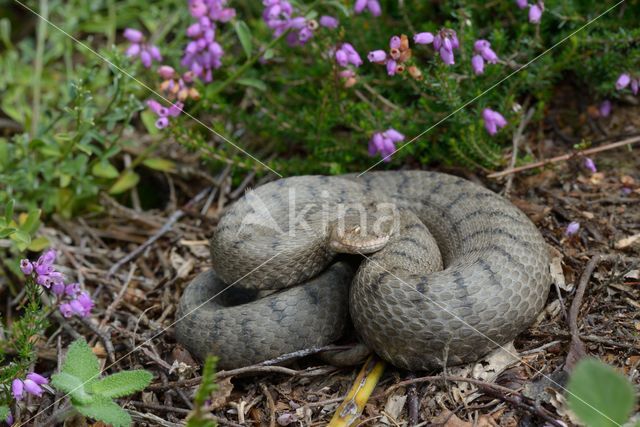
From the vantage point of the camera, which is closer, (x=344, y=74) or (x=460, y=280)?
(x=460, y=280)

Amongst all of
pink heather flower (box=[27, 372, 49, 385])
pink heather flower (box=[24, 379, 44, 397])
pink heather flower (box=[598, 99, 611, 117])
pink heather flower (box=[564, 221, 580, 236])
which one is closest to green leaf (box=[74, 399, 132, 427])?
pink heather flower (box=[24, 379, 44, 397])

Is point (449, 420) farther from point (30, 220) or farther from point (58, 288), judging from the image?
point (30, 220)

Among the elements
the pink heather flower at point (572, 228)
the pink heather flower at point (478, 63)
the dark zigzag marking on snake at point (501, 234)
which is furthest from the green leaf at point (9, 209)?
the pink heather flower at point (572, 228)

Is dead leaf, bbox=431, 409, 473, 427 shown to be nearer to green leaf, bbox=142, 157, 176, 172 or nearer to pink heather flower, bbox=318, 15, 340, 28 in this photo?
pink heather flower, bbox=318, 15, 340, 28

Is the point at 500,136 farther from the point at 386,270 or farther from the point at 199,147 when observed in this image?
the point at 199,147

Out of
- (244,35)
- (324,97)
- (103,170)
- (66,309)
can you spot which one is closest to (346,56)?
(324,97)

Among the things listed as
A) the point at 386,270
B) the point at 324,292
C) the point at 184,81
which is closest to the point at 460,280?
the point at 386,270
